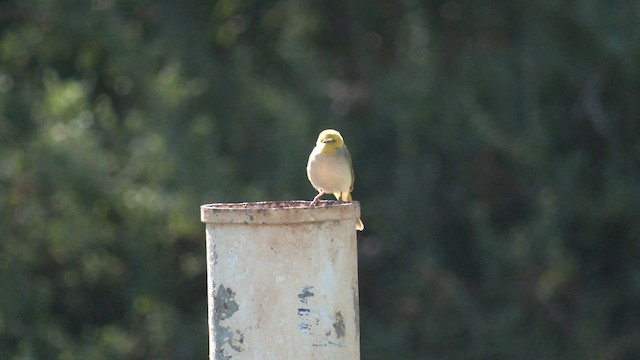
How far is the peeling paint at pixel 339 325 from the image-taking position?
284 centimetres

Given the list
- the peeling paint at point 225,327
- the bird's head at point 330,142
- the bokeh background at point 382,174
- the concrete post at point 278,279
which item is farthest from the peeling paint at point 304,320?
the bokeh background at point 382,174

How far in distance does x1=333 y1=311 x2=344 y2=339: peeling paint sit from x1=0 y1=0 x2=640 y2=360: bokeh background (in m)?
3.55

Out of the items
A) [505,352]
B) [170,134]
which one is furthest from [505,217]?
[170,134]

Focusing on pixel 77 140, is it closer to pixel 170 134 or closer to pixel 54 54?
pixel 170 134

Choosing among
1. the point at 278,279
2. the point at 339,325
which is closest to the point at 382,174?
the point at 339,325

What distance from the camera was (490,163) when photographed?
22.1 feet

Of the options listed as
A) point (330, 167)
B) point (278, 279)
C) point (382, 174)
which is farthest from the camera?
point (382, 174)

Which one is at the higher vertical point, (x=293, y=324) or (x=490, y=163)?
(x=490, y=163)

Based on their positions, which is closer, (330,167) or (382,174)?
(330,167)

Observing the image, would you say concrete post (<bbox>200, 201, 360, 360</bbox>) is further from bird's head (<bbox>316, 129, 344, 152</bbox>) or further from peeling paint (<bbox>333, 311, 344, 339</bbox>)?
bird's head (<bbox>316, 129, 344, 152</bbox>)

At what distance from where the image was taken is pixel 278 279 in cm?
275

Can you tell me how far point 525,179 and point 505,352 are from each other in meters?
0.90

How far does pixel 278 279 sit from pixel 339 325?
8.0 inches

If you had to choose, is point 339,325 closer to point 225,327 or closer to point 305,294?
point 305,294
